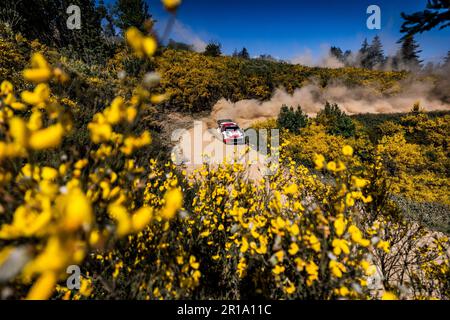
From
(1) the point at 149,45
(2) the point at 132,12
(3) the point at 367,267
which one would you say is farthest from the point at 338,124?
(2) the point at 132,12

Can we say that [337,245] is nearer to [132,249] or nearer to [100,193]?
[100,193]

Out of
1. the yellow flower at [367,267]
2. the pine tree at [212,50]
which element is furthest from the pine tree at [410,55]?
the yellow flower at [367,267]

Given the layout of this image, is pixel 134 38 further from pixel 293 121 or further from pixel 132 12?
pixel 132 12

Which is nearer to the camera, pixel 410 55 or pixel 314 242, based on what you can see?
pixel 314 242

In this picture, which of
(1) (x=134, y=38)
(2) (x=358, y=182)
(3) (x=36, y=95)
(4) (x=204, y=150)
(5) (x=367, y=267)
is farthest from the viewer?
(4) (x=204, y=150)

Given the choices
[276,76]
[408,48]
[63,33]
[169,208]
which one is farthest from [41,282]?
[408,48]

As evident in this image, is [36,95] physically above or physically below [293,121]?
below

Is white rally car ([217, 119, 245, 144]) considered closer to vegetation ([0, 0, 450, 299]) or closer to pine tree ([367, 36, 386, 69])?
vegetation ([0, 0, 450, 299])

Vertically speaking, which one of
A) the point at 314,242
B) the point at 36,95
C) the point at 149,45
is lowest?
the point at 314,242

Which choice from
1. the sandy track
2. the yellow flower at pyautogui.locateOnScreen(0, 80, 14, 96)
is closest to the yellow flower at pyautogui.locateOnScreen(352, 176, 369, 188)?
the yellow flower at pyautogui.locateOnScreen(0, 80, 14, 96)

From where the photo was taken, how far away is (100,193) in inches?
55.0

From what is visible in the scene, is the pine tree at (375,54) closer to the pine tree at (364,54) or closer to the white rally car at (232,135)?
the pine tree at (364,54)
